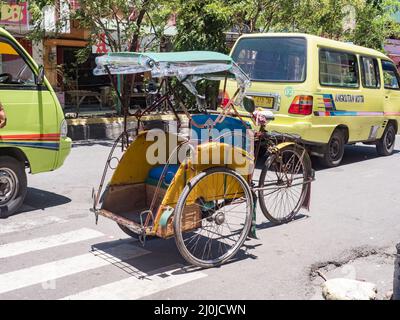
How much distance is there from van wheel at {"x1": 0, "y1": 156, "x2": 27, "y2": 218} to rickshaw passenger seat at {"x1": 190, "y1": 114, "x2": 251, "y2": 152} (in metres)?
2.46

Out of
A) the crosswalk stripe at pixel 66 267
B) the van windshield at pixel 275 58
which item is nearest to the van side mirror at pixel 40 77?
the crosswalk stripe at pixel 66 267

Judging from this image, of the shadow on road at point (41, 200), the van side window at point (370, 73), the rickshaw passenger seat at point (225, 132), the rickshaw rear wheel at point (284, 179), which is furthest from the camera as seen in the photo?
the van side window at point (370, 73)

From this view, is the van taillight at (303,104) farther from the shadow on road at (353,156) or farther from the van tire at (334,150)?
the shadow on road at (353,156)

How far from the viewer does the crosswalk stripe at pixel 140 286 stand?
13.5ft

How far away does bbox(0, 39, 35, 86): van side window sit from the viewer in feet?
20.9

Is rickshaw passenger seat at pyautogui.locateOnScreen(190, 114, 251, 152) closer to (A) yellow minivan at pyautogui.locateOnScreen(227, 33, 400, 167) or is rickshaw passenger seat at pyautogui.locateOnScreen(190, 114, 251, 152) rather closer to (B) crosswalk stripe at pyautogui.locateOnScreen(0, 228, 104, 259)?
(B) crosswalk stripe at pyautogui.locateOnScreen(0, 228, 104, 259)

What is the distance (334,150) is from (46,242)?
19.6 ft

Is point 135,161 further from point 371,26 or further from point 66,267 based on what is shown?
point 371,26

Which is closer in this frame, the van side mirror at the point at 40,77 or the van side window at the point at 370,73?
the van side mirror at the point at 40,77

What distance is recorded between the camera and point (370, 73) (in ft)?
34.1

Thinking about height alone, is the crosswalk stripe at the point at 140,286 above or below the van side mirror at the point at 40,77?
below

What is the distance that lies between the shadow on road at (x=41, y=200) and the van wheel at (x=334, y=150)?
4.75 m
